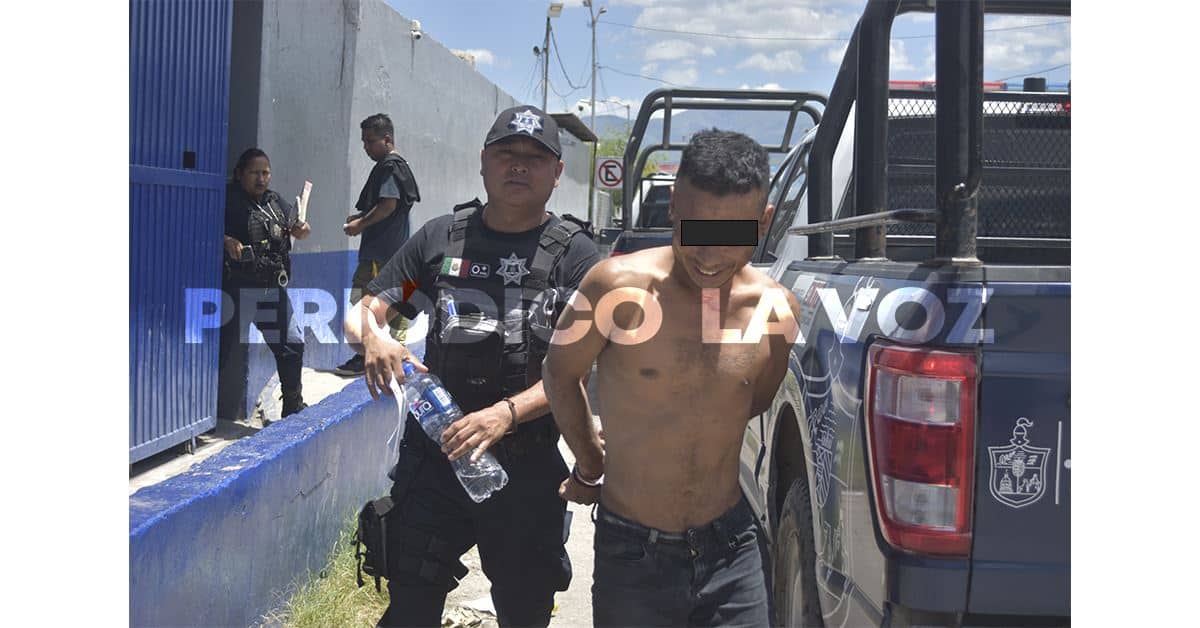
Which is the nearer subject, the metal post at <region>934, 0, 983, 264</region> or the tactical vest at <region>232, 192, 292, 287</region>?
the metal post at <region>934, 0, 983, 264</region>

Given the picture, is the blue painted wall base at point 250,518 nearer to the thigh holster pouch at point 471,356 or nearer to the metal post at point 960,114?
the thigh holster pouch at point 471,356

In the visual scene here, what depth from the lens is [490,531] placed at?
3068 mm

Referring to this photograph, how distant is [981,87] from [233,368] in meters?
5.08

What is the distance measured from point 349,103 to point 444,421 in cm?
710

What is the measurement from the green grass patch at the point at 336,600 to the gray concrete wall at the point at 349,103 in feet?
10.7

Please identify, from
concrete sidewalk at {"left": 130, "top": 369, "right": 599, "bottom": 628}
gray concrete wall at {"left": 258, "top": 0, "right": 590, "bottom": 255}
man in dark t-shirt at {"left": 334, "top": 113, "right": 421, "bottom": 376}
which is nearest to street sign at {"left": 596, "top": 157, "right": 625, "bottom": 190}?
gray concrete wall at {"left": 258, "top": 0, "right": 590, "bottom": 255}

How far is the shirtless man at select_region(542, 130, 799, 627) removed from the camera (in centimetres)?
238

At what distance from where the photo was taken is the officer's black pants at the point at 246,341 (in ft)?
20.1

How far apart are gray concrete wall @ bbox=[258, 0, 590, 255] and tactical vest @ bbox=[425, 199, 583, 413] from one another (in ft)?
13.2

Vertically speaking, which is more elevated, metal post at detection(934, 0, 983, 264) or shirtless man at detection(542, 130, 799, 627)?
metal post at detection(934, 0, 983, 264)

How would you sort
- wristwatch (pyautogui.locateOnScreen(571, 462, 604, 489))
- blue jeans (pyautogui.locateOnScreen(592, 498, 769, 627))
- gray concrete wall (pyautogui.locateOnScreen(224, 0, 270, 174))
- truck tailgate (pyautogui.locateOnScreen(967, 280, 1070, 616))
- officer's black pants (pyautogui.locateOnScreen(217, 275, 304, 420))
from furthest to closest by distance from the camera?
1. gray concrete wall (pyautogui.locateOnScreen(224, 0, 270, 174))
2. officer's black pants (pyautogui.locateOnScreen(217, 275, 304, 420))
3. wristwatch (pyautogui.locateOnScreen(571, 462, 604, 489))
4. blue jeans (pyautogui.locateOnScreen(592, 498, 769, 627))
5. truck tailgate (pyautogui.locateOnScreen(967, 280, 1070, 616))

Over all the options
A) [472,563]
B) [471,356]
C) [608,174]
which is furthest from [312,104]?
[608,174]

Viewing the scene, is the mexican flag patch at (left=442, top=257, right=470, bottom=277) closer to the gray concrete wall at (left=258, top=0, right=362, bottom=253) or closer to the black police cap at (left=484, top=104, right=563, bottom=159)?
the black police cap at (left=484, top=104, right=563, bottom=159)

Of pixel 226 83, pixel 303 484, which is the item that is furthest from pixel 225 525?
pixel 226 83
